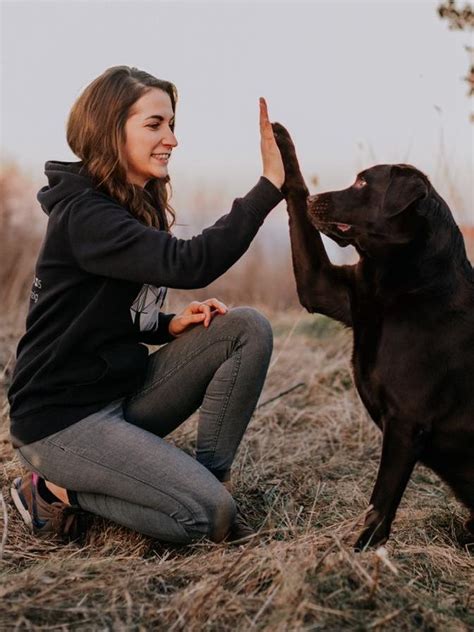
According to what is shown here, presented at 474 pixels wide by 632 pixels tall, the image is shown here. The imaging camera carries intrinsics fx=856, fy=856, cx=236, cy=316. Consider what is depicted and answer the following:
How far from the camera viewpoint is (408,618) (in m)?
2.03

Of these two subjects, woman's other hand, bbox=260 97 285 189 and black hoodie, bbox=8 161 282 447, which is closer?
black hoodie, bbox=8 161 282 447

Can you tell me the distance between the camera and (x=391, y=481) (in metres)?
2.65

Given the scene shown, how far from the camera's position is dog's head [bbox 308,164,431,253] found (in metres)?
2.73

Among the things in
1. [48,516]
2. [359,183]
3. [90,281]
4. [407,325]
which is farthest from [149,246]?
[48,516]

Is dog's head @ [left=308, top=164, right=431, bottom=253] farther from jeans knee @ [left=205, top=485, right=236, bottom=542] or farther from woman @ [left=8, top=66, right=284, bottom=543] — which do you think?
jeans knee @ [left=205, top=485, right=236, bottom=542]

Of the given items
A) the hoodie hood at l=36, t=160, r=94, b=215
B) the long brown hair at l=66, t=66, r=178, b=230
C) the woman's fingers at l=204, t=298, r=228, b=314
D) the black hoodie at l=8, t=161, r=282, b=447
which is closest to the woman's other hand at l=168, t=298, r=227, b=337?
the woman's fingers at l=204, t=298, r=228, b=314

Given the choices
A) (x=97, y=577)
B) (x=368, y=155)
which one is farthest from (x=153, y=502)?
(x=368, y=155)

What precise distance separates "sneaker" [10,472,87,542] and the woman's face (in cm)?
111

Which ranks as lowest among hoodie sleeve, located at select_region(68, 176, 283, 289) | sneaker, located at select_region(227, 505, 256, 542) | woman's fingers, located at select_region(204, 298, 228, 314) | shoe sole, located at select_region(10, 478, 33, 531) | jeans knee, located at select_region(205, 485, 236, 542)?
shoe sole, located at select_region(10, 478, 33, 531)

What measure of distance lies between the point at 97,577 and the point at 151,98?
154cm

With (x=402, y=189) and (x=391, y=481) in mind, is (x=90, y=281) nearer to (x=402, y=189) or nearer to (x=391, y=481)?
(x=402, y=189)

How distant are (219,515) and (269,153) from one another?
3.87ft

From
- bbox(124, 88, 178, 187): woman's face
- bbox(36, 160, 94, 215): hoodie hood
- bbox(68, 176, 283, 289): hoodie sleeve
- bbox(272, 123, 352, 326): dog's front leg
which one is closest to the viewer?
bbox(68, 176, 283, 289): hoodie sleeve

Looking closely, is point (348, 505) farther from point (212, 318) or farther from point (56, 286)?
point (56, 286)
